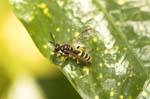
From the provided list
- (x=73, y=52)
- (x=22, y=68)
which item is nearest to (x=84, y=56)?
(x=73, y=52)

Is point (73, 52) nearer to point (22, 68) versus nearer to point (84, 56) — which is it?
point (84, 56)

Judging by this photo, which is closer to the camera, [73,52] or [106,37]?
[106,37]

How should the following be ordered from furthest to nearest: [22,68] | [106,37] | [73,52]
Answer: [22,68] < [73,52] < [106,37]

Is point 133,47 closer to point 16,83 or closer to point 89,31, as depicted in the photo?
point 89,31

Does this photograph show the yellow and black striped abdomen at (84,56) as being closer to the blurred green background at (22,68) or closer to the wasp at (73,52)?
the wasp at (73,52)

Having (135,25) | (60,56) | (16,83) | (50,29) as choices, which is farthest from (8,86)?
(135,25)

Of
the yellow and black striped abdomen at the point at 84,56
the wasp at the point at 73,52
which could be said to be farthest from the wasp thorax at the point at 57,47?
the yellow and black striped abdomen at the point at 84,56

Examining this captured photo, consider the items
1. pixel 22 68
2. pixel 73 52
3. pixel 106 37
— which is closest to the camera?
pixel 106 37
